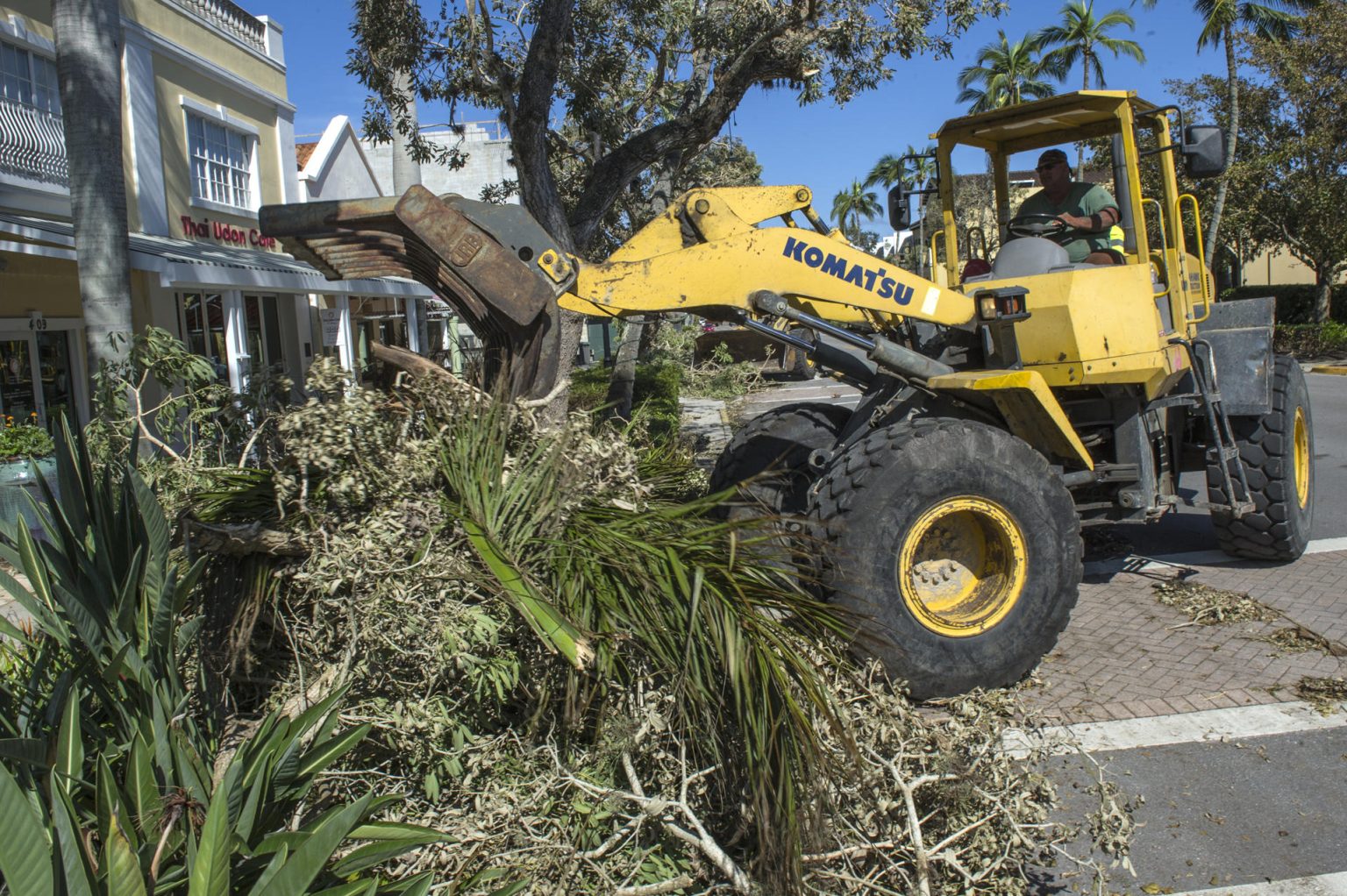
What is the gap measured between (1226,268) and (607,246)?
22.8 metres

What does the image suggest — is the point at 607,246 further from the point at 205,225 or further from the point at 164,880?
the point at 164,880

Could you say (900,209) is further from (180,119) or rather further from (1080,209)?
(180,119)

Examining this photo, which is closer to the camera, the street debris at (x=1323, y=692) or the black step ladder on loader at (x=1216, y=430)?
the street debris at (x=1323, y=692)

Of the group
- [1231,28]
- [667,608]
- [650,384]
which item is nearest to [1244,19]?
[1231,28]

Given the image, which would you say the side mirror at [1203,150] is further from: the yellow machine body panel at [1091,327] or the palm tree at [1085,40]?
the palm tree at [1085,40]

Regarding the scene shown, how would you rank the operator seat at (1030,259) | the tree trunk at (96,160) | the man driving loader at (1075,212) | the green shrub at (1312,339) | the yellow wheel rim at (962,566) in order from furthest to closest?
the green shrub at (1312,339) < the tree trunk at (96,160) < the man driving loader at (1075,212) < the operator seat at (1030,259) < the yellow wheel rim at (962,566)

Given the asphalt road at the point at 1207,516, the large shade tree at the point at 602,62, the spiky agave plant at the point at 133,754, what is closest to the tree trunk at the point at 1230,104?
the asphalt road at the point at 1207,516

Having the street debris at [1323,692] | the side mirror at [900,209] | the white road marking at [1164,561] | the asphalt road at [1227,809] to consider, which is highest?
the side mirror at [900,209]

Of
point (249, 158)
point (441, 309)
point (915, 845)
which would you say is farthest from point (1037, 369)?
point (441, 309)

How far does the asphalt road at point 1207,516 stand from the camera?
25.1 feet

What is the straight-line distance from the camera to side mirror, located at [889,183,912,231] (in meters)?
6.71

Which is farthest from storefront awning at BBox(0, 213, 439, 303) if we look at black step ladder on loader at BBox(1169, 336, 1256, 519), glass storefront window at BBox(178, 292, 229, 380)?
black step ladder on loader at BBox(1169, 336, 1256, 519)

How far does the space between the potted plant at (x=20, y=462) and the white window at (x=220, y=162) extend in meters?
8.52

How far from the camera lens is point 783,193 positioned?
204 inches
